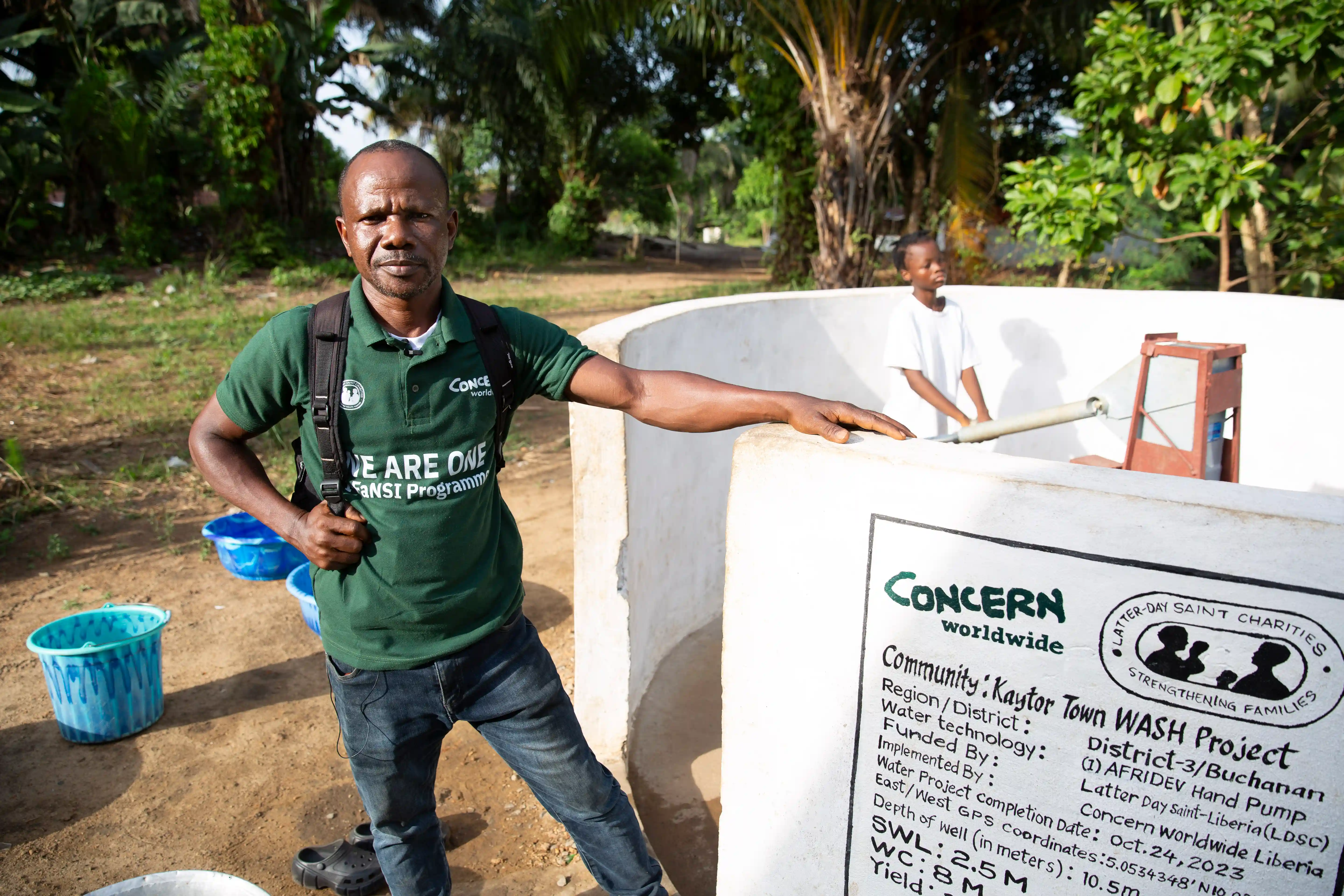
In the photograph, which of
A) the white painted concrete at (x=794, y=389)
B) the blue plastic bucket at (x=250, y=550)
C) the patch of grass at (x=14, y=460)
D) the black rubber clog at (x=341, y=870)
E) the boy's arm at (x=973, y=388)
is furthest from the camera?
the patch of grass at (x=14, y=460)

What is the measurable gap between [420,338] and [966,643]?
47.9 inches

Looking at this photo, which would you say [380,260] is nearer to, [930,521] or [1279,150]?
[930,521]

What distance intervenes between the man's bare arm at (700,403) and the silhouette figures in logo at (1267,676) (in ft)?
2.29

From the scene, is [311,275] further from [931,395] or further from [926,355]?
[931,395]

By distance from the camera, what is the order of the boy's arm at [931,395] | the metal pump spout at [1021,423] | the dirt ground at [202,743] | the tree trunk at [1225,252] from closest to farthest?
the dirt ground at [202,743]
the metal pump spout at [1021,423]
the boy's arm at [931,395]
the tree trunk at [1225,252]

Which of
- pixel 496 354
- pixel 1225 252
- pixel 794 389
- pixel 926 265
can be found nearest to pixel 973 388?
pixel 926 265

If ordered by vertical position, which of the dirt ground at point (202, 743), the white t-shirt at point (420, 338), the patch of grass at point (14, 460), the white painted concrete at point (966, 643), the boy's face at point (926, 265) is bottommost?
the dirt ground at point (202, 743)

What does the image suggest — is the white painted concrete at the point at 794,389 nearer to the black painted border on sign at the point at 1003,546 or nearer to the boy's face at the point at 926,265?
the boy's face at the point at 926,265

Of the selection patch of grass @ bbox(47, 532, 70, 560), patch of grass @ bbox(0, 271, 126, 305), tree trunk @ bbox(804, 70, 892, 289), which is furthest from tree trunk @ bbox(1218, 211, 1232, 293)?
patch of grass @ bbox(0, 271, 126, 305)

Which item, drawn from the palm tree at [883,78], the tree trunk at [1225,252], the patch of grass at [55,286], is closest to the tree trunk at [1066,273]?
the tree trunk at [1225,252]

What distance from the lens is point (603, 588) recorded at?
115 inches

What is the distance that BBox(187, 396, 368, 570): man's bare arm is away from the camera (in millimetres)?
1742

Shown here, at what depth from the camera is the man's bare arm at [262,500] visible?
174cm

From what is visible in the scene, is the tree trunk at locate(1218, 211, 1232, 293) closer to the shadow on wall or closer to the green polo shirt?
the shadow on wall
